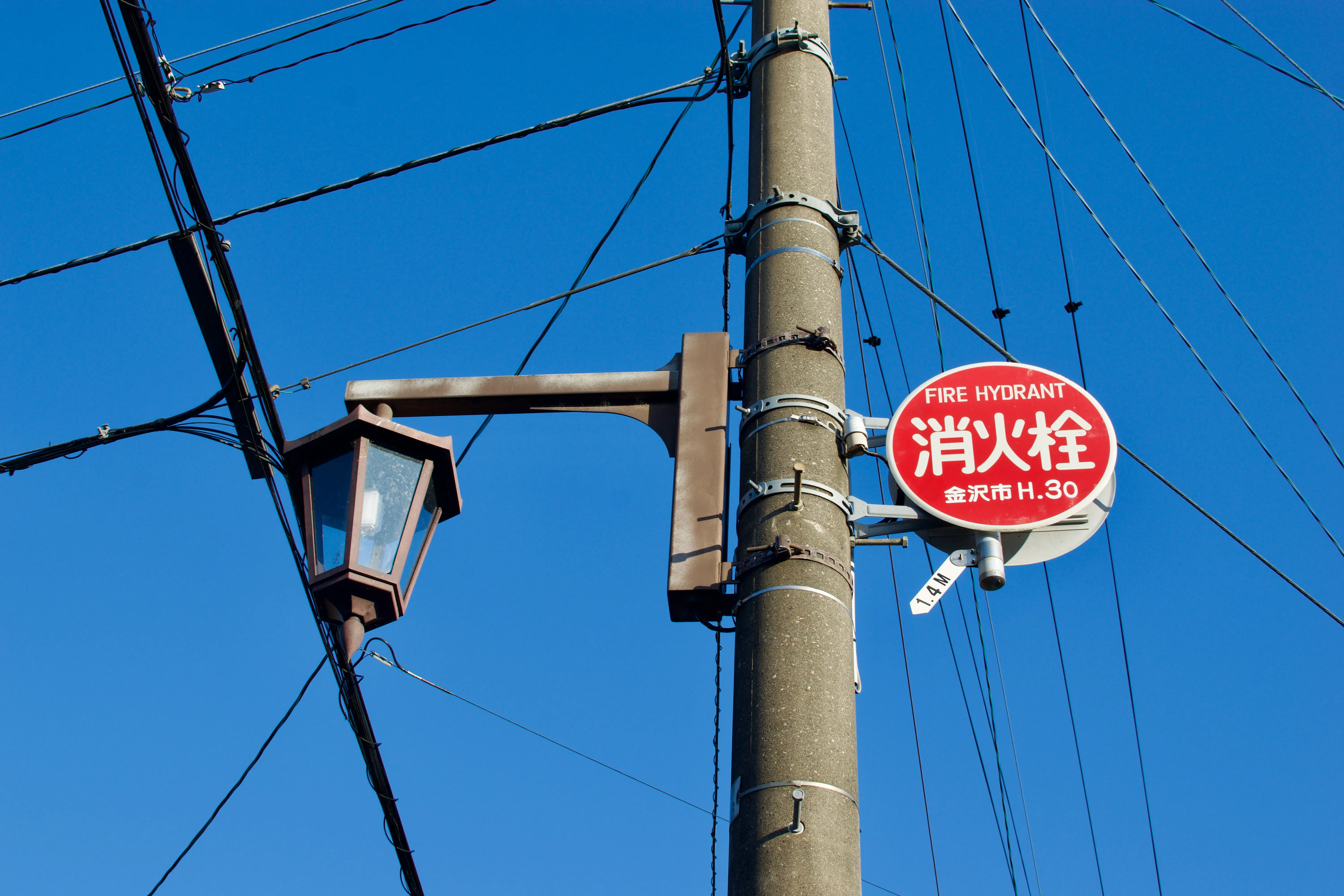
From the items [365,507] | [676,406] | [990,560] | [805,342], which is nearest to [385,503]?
[365,507]

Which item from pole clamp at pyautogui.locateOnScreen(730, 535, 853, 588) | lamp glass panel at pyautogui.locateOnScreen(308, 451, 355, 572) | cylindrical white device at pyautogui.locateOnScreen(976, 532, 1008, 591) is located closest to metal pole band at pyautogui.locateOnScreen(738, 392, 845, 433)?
pole clamp at pyautogui.locateOnScreen(730, 535, 853, 588)

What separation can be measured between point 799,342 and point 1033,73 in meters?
5.26

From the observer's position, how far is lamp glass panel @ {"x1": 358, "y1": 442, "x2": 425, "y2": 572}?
4129 mm

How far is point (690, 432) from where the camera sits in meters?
4.23

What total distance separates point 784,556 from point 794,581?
81 millimetres

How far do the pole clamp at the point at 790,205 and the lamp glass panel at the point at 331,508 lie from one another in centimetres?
170

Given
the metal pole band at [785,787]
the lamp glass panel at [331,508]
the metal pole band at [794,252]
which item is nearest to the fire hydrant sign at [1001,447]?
the metal pole band at [794,252]

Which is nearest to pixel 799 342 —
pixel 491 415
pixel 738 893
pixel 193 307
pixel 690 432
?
pixel 690 432

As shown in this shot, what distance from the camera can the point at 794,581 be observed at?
353cm

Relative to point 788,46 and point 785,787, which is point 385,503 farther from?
point 788,46

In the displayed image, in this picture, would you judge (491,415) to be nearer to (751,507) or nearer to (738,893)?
(751,507)

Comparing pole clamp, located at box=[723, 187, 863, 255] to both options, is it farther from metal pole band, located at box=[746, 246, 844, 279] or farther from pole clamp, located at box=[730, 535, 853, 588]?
pole clamp, located at box=[730, 535, 853, 588]

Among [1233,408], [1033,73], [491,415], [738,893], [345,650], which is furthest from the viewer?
[1033,73]

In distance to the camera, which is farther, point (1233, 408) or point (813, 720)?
point (1233, 408)
